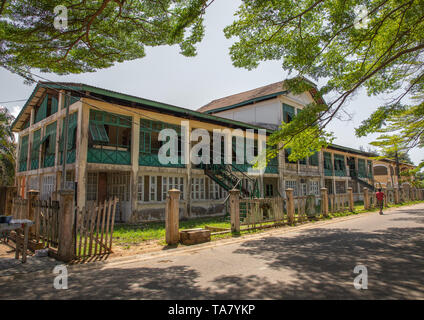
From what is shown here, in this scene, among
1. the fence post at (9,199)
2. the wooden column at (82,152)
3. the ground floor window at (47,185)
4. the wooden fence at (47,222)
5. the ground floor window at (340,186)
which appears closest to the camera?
the wooden fence at (47,222)

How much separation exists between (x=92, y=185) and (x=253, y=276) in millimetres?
13943

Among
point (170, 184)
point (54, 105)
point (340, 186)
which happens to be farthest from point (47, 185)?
point (340, 186)

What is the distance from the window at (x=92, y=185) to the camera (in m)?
16.3

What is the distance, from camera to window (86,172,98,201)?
53.5 ft

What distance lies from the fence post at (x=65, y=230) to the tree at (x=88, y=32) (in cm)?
447

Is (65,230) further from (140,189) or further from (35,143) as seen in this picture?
(35,143)

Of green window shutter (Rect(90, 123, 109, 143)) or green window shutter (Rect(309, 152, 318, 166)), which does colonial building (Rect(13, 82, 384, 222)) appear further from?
green window shutter (Rect(309, 152, 318, 166))

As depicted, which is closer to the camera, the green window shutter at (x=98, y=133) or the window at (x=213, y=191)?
the green window shutter at (x=98, y=133)

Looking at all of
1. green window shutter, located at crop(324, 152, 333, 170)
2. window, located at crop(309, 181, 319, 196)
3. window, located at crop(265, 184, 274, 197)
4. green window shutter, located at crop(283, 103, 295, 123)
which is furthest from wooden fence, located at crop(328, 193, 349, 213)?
green window shutter, located at crop(324, 152, 333, 170)

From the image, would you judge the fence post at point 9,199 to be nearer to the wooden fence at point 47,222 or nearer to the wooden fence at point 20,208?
the wooden fence at point 20,208

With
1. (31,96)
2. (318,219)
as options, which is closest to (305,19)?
(318,219)

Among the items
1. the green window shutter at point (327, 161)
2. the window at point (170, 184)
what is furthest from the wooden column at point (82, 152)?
the green window shutter at point (327, 161)

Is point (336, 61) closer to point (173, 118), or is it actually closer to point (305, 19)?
point (305, 19)

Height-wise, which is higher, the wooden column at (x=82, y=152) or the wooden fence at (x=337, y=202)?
the wooden column at (x=82, y=152)
